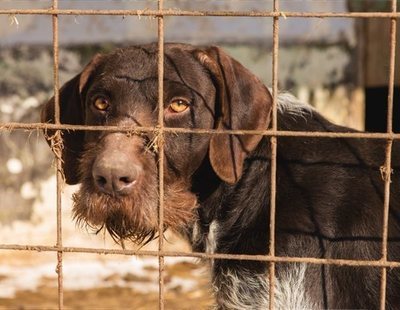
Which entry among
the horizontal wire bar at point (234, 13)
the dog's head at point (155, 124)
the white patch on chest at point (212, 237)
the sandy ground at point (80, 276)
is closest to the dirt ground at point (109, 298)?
the sandy ground at point (80, 276)

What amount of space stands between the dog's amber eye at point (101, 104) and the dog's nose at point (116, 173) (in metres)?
0.50

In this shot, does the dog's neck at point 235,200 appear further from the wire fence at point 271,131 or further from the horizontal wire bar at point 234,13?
the horizontal wire bar at point 234,13

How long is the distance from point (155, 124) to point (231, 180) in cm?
43

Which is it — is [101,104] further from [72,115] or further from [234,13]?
[234,13]

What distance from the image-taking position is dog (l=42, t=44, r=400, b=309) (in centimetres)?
336

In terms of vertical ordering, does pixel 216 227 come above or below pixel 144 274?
above

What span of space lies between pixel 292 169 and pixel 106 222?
899 millimetres

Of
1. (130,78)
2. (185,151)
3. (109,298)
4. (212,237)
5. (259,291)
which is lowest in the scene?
(109,298)

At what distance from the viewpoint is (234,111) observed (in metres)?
3.58

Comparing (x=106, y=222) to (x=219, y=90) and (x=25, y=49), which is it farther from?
(x=25, y=49)

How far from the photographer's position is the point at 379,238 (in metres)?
3.40

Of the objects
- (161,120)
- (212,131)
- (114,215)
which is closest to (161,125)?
(161,120)

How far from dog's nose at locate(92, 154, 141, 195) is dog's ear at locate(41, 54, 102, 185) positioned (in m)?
0.69

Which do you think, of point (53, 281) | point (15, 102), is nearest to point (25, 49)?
point (15, 102)
